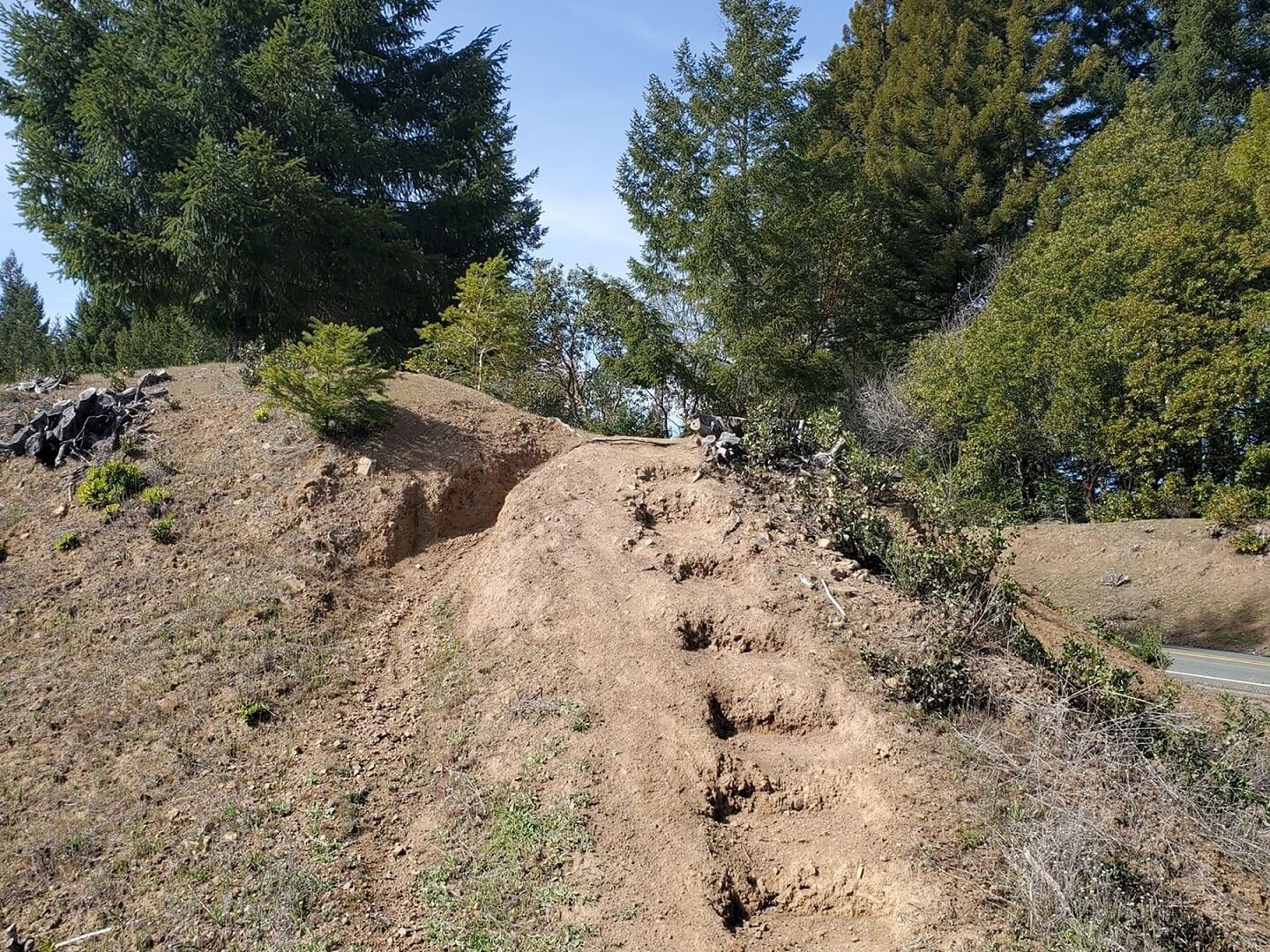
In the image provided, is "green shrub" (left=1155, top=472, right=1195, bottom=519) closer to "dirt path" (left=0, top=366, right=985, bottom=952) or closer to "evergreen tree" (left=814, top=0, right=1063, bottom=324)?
"evergreen tree" (left=814, top=0, right=1063, bottom=324)

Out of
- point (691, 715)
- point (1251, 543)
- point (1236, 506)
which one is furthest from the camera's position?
point (1236, 506)

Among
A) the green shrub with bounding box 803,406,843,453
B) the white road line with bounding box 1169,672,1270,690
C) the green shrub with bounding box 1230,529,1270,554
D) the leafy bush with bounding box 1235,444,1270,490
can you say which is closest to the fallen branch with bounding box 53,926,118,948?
the green shrub with bounding box 803,406,843,453

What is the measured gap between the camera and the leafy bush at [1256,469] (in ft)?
54.5

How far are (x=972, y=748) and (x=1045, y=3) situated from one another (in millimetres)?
29618

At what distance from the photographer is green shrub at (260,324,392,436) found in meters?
8.67

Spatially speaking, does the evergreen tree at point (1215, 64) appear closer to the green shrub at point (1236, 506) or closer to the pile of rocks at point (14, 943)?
the green shrub at point (1236, 506)

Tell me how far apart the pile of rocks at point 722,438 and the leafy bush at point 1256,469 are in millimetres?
13257

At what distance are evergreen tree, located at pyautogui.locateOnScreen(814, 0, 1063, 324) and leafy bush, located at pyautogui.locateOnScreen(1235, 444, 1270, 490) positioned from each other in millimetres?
10120

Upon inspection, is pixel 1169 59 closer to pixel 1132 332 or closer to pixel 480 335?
pixel 1132 332

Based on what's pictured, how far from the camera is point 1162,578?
52.3 feet

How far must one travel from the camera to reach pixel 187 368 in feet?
40.6

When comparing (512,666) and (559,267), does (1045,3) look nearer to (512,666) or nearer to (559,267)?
(559,267)

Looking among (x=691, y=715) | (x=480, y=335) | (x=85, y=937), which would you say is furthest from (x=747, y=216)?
(x=85, y=937)

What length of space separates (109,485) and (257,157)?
728 centimetres
